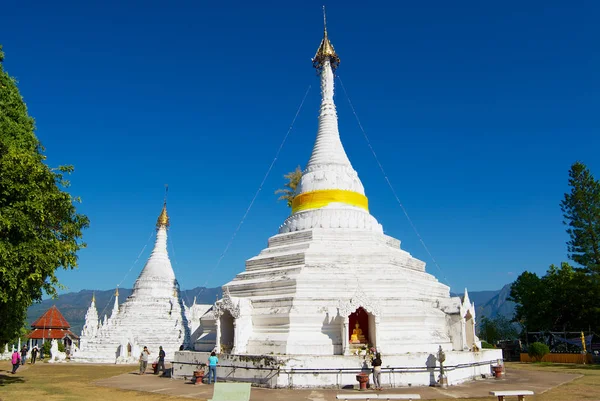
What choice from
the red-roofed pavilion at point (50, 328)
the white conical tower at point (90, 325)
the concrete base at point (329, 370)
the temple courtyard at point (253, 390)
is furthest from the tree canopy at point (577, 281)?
the red-roofed pavilion at point (50, 328)

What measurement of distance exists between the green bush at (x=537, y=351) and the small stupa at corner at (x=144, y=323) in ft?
92.2

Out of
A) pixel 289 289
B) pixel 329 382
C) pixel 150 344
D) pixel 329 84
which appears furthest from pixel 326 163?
pixel 150 344

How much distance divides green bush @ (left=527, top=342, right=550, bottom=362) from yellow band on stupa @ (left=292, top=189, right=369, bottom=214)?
1845 cm

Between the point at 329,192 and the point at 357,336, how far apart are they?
9.71m

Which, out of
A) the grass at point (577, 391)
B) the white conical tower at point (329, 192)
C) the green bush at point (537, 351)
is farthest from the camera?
the green bush at point (537, 351)

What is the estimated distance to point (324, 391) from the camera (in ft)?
57.6

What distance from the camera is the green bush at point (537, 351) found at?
3544 cm

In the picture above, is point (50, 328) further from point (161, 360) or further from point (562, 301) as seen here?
point (562, 301)

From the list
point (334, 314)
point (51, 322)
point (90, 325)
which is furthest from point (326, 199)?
point (51, 322)

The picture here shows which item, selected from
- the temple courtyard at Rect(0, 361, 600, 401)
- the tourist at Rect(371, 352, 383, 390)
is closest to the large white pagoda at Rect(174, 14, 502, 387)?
the tourist at Rect(371, 352, 383, 390)

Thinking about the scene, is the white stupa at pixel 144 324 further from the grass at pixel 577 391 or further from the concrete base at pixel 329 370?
the grass at pixel 577 391

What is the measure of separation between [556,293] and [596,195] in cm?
939

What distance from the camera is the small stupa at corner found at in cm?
4066

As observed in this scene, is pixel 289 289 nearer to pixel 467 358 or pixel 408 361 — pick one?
pixel 408 361
